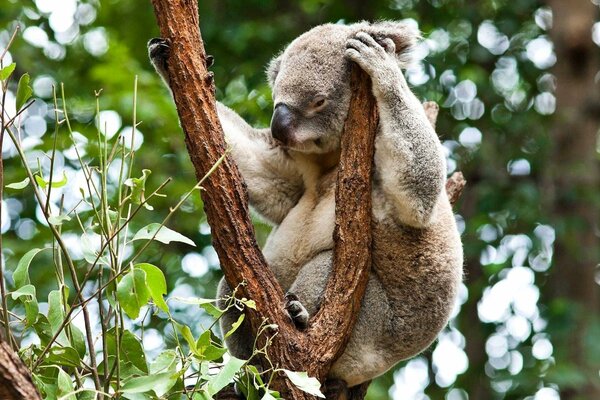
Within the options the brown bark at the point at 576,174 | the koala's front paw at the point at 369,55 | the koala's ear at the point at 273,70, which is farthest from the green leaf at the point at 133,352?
the brown bark at the point at 576,174

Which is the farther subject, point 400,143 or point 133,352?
point 400,143

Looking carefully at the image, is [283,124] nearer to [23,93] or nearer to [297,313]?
[297,313]

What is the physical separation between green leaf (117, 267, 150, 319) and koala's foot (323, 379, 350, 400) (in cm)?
140

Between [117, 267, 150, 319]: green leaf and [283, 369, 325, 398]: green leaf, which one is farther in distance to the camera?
[283, 369, 325, 398]: green leaf

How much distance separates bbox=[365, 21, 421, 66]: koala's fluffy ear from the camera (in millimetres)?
4441

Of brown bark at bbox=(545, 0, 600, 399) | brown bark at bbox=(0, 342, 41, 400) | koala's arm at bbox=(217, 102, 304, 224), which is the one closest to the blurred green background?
brown bark at bbox=(545, 0, 600, 399)

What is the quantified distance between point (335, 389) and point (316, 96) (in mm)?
1381

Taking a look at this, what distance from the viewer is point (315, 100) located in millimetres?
4246

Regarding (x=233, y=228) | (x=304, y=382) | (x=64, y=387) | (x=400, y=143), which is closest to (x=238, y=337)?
(x=233, y=228)

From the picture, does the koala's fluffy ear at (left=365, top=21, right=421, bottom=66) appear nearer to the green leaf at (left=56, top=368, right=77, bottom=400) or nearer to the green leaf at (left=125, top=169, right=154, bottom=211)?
the green leaf at (left=125, top=169, right=154, bottom=211)

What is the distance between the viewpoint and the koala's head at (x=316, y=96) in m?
→ 4.23

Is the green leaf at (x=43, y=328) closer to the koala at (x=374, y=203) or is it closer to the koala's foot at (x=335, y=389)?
the koala at (x=374, y=203)

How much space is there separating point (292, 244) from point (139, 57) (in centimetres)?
483

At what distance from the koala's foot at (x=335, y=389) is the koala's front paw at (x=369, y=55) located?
55.2 inches
